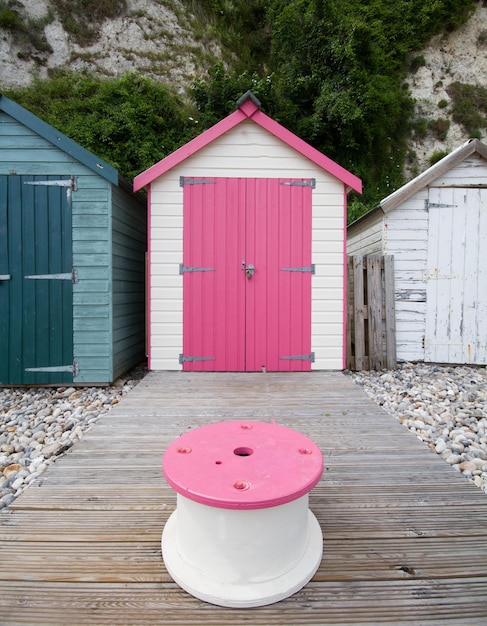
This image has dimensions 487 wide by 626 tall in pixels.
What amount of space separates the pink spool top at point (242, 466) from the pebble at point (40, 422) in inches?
43.0

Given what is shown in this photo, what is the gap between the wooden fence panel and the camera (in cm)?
523

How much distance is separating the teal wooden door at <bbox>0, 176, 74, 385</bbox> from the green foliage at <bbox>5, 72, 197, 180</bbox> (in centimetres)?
685

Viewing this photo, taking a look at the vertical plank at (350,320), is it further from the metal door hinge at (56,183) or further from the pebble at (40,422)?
the metal door hinge at (56,183)

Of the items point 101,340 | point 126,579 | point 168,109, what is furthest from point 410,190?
point 168,109

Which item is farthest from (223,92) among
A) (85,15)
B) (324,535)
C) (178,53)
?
(324,535)

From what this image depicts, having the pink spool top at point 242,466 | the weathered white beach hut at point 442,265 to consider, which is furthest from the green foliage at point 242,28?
the pink spool top at point 242,466

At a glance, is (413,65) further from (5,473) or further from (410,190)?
(5,473)

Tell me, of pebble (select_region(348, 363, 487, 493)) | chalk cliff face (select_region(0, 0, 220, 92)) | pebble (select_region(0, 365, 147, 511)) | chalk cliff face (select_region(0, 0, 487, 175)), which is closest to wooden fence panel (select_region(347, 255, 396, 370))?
pebble (select_region(348, 363, 487, 493))

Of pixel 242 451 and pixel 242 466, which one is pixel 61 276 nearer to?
pixel 242 451

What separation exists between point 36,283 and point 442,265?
17.9ft

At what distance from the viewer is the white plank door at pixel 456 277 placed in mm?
5562

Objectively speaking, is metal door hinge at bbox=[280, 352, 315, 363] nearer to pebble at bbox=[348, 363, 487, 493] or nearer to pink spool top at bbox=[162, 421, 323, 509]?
pebble at bbox=[348, 363, 487, 493]

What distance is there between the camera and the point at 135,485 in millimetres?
2027

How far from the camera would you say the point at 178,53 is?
15234mm
